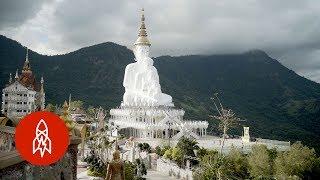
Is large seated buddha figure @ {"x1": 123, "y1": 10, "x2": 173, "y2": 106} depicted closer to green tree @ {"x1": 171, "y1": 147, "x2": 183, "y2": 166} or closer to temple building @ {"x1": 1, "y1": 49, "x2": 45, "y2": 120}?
temple building @ {"x1": 1, "y1": 49, "x2": 45, "y2": 120}

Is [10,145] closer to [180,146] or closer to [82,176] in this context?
[82,176]

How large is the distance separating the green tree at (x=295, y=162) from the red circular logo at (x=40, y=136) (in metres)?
29.9

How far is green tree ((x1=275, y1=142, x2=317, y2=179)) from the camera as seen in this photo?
37.2 m

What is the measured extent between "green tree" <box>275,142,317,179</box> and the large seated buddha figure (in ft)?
103

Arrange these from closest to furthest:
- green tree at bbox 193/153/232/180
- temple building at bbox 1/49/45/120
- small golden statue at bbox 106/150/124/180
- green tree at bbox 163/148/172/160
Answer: small golden statue at bbox 106/150/124/180 < green tree at bbox 193/153/232/180 < green tree at bbox 163/148/172/160 < temple building at bbox 1/49/45/120

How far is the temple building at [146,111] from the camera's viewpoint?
59.3m

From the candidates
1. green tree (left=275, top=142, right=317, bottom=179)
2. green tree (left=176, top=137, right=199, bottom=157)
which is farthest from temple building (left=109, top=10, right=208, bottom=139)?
green tree (left=275, top=142, right=317, bottom=179)

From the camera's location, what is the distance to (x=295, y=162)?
1500 inches

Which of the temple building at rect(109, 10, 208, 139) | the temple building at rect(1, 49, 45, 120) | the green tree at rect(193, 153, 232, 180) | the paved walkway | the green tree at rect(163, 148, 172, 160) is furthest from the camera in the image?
the temple building at rect(1, 49, 45, 120)

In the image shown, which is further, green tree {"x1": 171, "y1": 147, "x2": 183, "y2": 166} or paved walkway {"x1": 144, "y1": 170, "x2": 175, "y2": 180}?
green tree {"x1": 171, "y1": 147, "x2": 183, "y2": 166}

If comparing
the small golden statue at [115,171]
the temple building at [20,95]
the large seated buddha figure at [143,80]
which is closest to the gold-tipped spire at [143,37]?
the large seated buddha figure at [143,80]

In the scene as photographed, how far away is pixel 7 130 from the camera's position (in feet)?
48.2

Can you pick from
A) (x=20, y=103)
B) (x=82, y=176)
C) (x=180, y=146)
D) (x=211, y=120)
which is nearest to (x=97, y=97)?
(x=211, y=120)

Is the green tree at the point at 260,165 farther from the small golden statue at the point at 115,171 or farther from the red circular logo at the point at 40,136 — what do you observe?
the red circular logo at the point at 40,136
